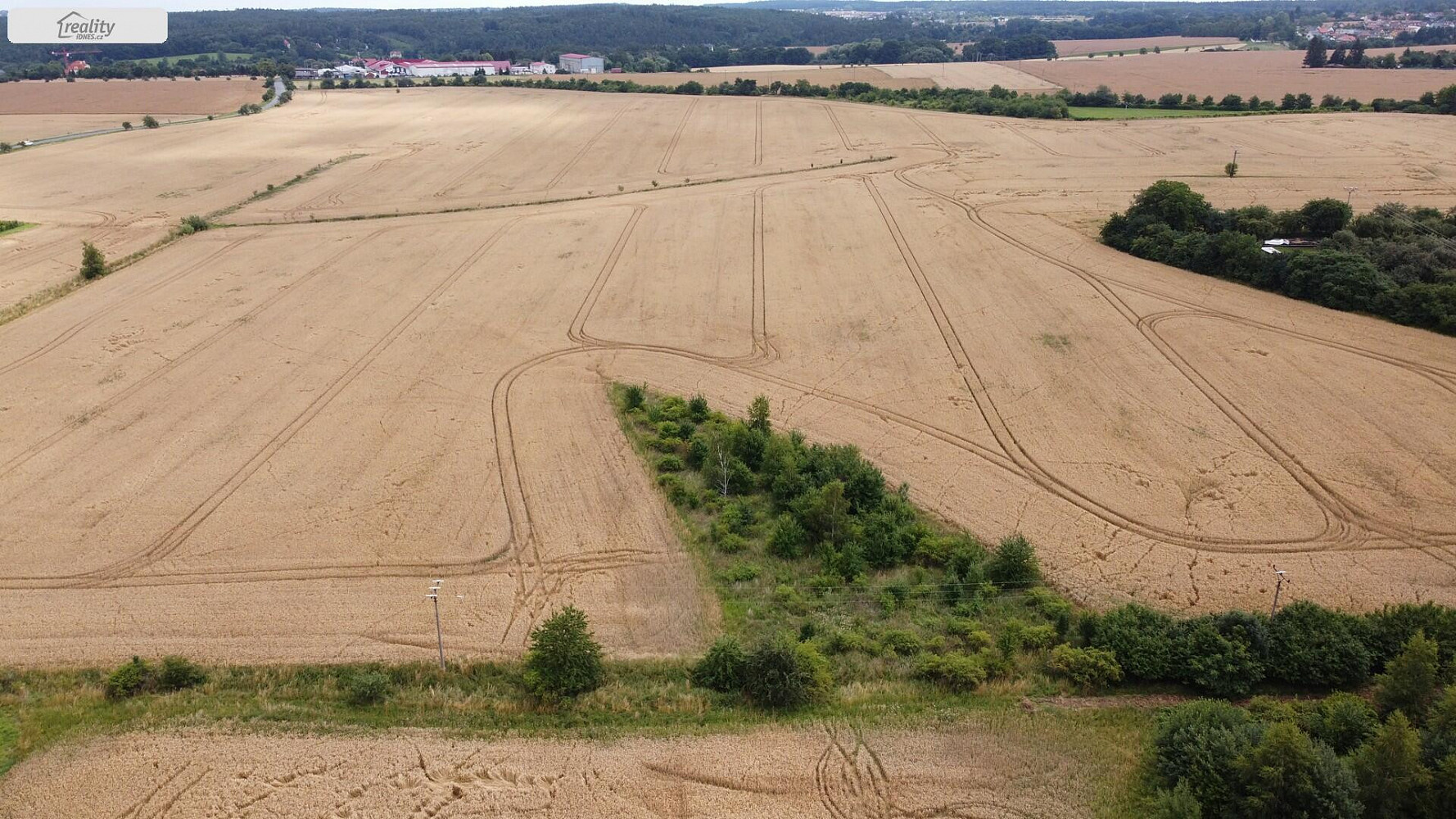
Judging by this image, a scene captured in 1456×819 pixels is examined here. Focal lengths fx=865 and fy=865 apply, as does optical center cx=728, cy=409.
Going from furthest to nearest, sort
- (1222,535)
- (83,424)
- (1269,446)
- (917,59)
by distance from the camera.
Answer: (917,59), (83,424), (1269,446), (1222,535)

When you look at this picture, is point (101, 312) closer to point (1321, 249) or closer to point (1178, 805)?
point (1178, 805)

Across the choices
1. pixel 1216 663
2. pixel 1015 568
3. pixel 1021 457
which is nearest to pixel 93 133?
pixel 1021 457

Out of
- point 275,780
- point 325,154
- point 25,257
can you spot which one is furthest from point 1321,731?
point 325,154

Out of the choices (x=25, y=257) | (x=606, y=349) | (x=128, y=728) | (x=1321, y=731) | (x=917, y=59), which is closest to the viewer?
(x=1321, y=731)

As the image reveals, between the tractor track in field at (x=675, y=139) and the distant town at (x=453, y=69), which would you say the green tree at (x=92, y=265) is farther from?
the distant town at (x=453, y=69)

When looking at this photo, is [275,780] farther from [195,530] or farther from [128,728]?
[195,530]

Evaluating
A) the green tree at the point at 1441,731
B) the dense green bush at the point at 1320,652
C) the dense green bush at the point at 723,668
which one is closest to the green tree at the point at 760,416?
the dense green bush at the point at 723,668
